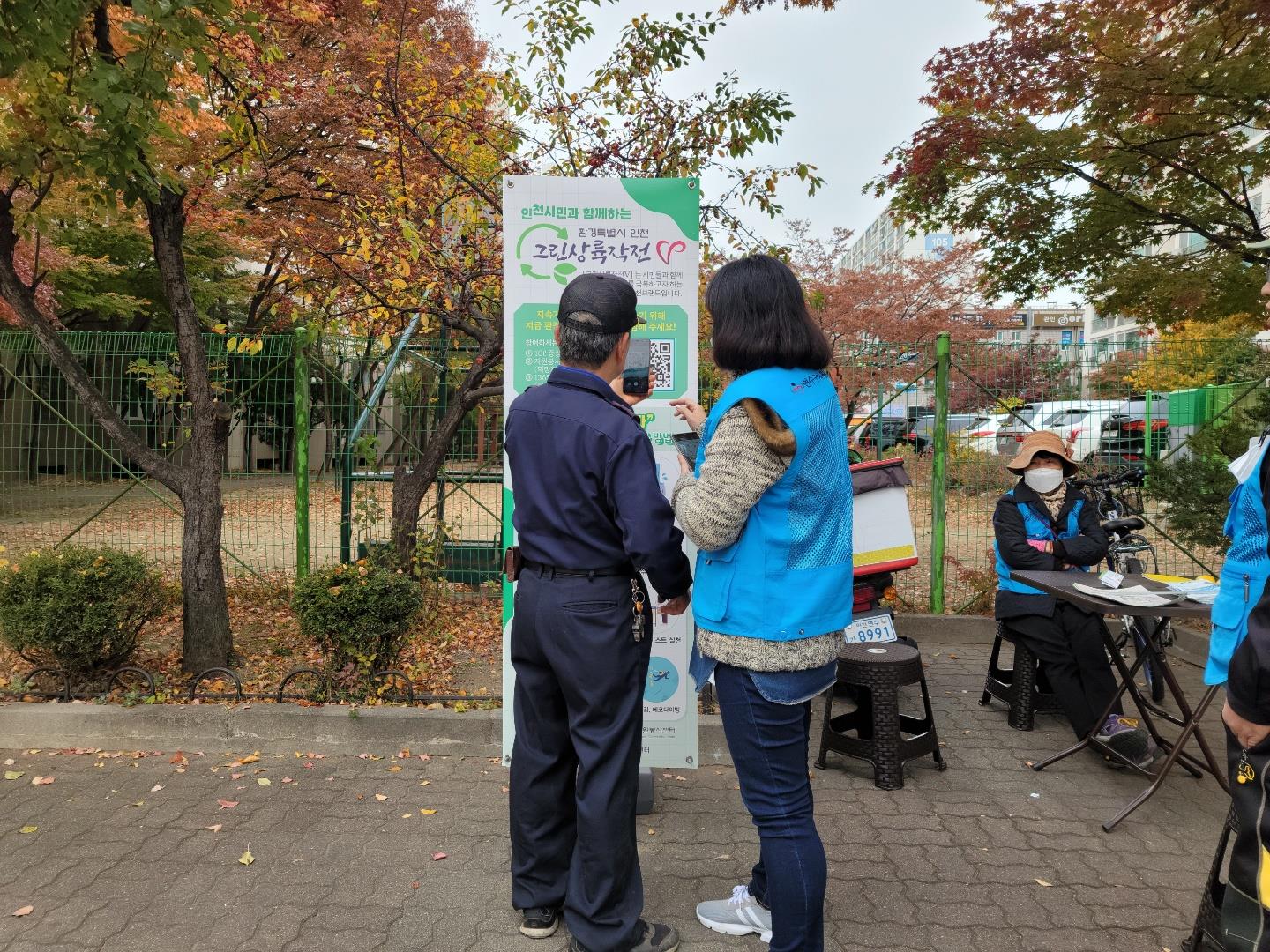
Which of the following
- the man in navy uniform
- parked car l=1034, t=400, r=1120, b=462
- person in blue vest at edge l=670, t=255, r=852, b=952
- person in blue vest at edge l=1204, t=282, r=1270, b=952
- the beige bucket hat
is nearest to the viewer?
person in blue vest at edge l=1204, t=282, r=1270, b=952

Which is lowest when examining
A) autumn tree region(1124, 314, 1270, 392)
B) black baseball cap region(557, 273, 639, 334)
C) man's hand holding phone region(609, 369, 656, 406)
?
man's hand holding phone region(609, 369, 656, 406)

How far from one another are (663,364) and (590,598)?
123cm

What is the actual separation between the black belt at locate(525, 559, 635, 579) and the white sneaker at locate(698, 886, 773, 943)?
1.18m

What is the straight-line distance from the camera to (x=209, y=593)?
4.61 meters

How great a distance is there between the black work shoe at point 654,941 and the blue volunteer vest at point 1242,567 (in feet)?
5.85

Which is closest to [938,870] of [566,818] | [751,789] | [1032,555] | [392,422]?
[751,789]

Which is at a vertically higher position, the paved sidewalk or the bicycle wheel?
the bicycle wheel

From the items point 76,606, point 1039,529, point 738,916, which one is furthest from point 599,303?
point 76,606

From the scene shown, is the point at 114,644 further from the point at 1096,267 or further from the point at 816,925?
the point at 1096,267

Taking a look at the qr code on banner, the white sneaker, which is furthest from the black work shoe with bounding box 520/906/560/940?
the qr code on banner

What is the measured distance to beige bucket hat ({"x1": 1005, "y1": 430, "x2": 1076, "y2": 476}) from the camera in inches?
166

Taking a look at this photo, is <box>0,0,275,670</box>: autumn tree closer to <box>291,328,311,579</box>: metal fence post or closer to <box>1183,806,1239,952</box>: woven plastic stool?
<box>291,328,311,579</box>: metal fence post

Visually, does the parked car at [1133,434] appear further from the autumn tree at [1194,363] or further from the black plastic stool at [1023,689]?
the black plastic stool at [1023,689]

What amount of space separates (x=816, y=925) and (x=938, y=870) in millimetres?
1026
